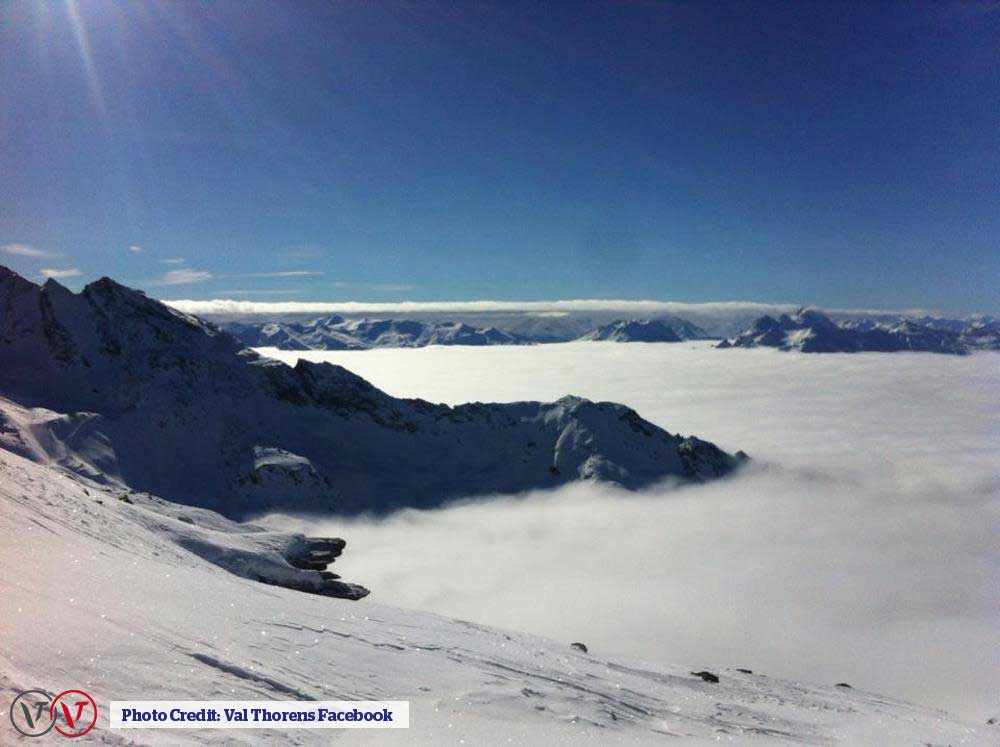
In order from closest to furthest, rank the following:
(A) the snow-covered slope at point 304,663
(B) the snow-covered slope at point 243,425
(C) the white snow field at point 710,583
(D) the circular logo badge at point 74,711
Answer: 1. (D) the circular logo badge at point 74,711
2. (A) the snow-covered slope at point 304,663
3. (C) the white snow field at point 710,583
4. (B) the snow-covered slope at point 243,425

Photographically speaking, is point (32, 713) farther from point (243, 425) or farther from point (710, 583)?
point (710, 583)

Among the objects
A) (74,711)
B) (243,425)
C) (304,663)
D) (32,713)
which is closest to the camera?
(32,713)

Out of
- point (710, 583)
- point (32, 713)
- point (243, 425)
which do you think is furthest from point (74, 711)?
point (710, 583)

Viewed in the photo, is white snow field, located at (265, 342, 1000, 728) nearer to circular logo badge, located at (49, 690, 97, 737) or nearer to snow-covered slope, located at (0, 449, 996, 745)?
snow-covered slope, located at (0, 449, 996, 745)

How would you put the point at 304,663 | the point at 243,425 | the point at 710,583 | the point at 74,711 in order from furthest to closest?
the point at 243,425 < the point at 710,583 < the point at 304,663 < the point at 74,711

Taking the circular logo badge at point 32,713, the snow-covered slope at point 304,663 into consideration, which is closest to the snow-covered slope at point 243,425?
the snow-covered slope at point 304,663

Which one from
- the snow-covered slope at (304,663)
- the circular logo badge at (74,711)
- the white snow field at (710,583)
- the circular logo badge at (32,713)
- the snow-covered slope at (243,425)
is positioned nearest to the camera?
the circular logo badge at (32,713)

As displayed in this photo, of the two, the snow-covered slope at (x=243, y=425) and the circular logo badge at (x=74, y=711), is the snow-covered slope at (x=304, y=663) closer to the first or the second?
the circular logo badge at (x=74, y=711)
